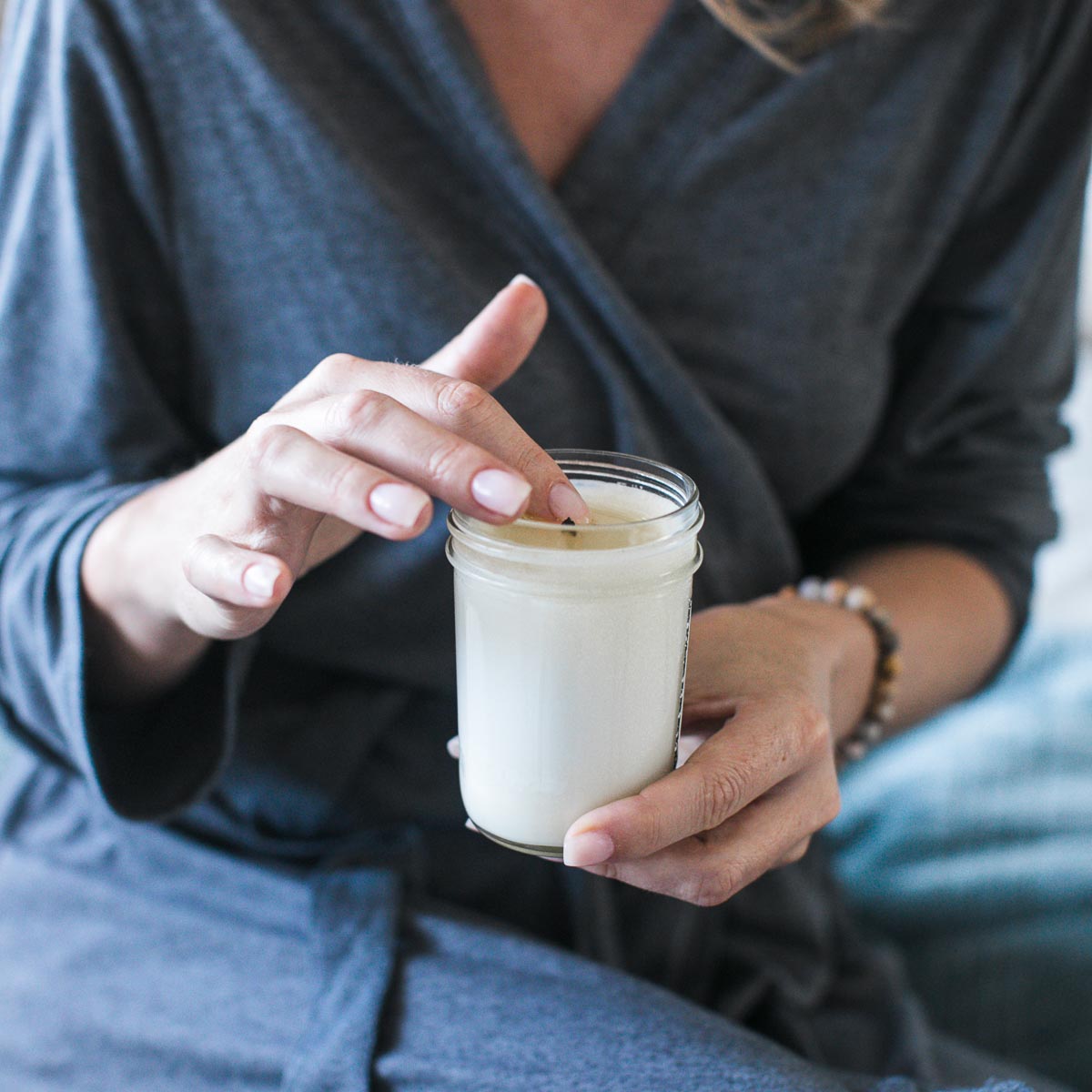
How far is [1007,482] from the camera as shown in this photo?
1.07 m

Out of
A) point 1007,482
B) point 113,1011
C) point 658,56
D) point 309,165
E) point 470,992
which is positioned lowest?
point 113,1011

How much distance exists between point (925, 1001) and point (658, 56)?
36.5 inches

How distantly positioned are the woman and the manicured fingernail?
57 mm

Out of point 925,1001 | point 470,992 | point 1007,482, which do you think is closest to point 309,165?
point 470,992

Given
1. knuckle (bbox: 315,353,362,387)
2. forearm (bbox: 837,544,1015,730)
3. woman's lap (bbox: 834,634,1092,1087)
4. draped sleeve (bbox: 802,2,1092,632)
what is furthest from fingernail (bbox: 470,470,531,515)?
woman's lap (bbox: 834,634,1092,1087)

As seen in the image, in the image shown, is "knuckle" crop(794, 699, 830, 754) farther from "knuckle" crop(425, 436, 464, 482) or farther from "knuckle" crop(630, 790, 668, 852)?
"knuckle" crop(425, 436, 464, 482)

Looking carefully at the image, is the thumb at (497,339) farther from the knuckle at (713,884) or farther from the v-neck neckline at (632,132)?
the knuckle at (713,884)

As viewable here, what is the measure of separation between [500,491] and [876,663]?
0.49 meters

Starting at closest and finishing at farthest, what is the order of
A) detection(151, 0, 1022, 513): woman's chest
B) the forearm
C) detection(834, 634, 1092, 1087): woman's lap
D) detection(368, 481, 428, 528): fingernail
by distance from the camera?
1. detection(368, 481, 428, 528): fingernail
2. detection(151, 0, 1022, 513): woman's chest
3. the forearm
4. detection(834, 634, 1092, 1087): woman's lap

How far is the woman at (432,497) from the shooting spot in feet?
2.17

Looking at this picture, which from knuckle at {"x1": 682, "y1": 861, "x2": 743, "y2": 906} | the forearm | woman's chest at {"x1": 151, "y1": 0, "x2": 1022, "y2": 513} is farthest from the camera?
the forearm

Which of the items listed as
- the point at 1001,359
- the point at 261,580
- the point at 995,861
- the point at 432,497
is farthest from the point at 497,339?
the point at 995,861

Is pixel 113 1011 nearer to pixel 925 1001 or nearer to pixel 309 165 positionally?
pixel 309 165

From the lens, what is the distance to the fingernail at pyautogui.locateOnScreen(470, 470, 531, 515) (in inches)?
17.7
